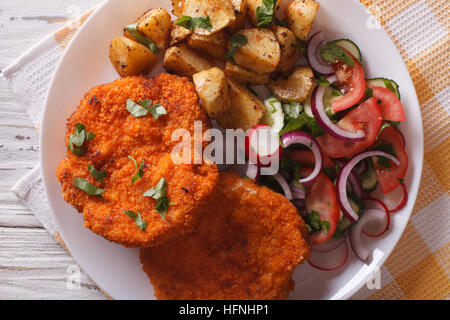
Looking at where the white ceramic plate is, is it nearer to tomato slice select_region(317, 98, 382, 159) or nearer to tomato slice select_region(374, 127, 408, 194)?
tomato slice select_region(374, 127, 408, 194)

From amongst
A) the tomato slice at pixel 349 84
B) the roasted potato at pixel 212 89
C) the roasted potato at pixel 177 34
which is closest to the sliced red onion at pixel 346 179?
the tomato slice at pixel 349 84

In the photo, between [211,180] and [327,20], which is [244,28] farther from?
[211,180]

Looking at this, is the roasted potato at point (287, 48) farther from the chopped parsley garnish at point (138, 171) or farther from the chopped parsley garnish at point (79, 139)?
the chopped parsley garnish at point (79, 139)

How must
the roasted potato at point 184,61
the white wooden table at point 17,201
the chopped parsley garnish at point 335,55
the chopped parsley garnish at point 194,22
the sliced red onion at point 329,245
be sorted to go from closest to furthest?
the chopped parsley garnish at point 194,22
the roasted potato at point 184,61
the chopped parsley garnish at point 335,55
the sliced red onion at point 329,245
the white wooden table at point 17,201

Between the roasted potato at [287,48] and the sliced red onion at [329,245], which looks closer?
the roasted potato at [287,48]

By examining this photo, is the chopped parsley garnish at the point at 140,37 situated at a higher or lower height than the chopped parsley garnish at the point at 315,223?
higher

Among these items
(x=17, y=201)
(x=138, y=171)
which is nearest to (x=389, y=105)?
(x=138, y=171)

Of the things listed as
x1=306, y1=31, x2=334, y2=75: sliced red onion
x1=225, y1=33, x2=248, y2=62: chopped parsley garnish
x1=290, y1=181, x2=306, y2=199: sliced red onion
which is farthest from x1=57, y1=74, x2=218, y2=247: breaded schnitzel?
x1=306, y1=31, x2=334, y2=75: sliced red onion

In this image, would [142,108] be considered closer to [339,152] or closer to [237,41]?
[237,41]
